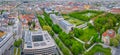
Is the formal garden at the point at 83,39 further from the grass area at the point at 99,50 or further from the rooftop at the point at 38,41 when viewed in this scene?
the rooftop at the point at 38,41

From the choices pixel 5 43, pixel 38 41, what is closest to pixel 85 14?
pixel 38 41

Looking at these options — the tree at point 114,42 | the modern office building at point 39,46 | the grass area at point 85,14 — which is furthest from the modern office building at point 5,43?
the grass area at point 85,14

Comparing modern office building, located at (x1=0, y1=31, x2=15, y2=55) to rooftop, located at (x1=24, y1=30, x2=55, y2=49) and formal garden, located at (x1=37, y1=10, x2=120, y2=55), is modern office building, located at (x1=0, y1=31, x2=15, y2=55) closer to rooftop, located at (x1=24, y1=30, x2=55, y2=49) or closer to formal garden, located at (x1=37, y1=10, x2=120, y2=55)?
rooftop, located at (x1=24, y1=30, x2=55, y2=49)

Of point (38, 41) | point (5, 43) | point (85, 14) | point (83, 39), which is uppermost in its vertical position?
point (5, 43)

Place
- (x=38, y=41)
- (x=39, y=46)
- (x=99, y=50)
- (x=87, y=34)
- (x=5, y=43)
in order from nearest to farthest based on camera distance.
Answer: (x=39, y=46) < (x=99, y=50) < (x=5, y=43) < (x=38, y=41) < (x=87, y=34)

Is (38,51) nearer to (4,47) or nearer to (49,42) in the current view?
(49,42)

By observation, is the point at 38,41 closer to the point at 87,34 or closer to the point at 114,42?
the point at 87,34

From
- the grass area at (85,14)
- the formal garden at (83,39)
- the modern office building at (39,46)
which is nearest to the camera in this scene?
the modern office building at (39,46)

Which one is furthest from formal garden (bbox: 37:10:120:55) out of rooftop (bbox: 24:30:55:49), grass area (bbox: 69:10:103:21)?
grass area (bbox: 69:10:103:21)
